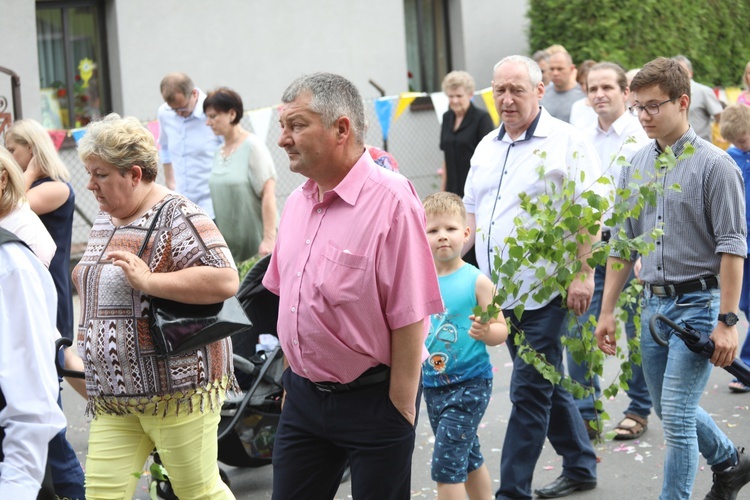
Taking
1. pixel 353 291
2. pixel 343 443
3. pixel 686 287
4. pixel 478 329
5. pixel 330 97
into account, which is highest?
pixel 330 97

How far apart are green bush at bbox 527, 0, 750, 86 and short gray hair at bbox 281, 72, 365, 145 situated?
12376 millimetres

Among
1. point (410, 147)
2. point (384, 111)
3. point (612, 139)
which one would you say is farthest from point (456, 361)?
point (410, 147)

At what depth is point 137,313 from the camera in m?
4.19

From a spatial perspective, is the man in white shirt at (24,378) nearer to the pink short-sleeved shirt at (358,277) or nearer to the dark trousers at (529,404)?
the pink short-sleeved shirt at (358,277)

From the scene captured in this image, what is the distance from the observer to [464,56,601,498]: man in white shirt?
17.5ft

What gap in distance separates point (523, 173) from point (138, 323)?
2.11 m

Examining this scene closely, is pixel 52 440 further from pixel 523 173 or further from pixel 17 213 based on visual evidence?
pixel 523 173

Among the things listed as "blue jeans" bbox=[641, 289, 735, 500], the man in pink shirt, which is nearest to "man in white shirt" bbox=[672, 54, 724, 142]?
"blue jeans" bbox=[641, 289, 735, 500]

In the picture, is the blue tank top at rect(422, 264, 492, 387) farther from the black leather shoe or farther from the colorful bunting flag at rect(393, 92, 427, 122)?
the colorful bunting flag at rect(393, 92, 427, 122)

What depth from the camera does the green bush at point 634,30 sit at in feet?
51.5

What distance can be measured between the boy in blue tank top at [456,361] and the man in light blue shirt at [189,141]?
158 inches

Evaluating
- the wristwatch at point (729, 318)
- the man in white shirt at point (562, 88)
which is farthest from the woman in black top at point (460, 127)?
the wristwatch at point (729, 318)

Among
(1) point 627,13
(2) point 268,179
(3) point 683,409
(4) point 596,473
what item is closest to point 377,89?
(1) point 627,13

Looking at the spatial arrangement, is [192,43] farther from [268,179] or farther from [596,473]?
[596,473]
